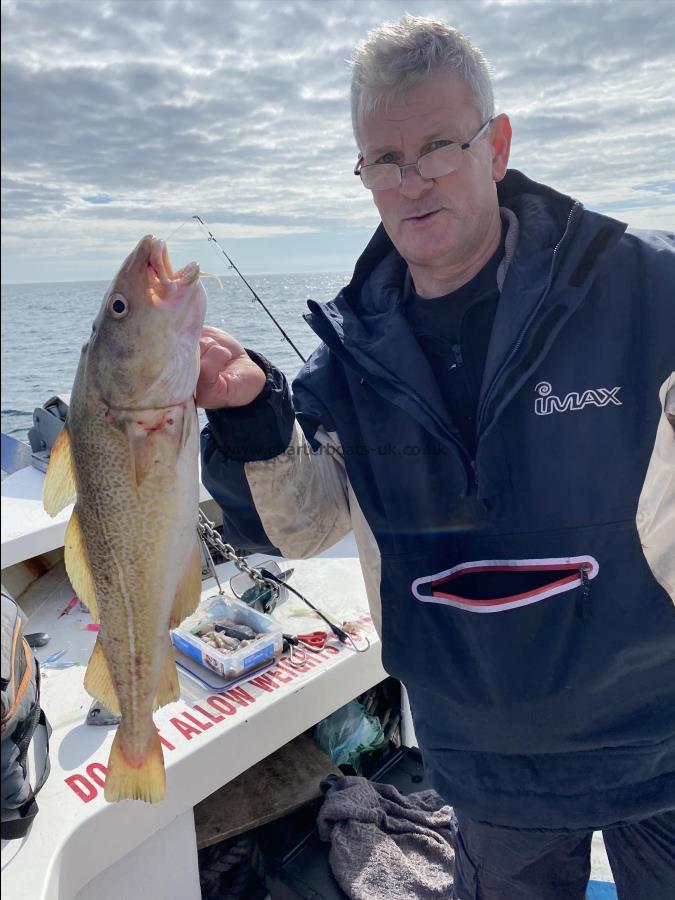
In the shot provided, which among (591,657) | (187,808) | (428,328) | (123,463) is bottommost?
(187,808)

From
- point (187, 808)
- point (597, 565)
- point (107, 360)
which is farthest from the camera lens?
point (187, 808)

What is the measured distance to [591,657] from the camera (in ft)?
6.66

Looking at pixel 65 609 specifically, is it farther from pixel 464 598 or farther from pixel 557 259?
pixel 557 259

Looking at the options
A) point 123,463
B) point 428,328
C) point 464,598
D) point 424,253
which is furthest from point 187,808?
point 424,253

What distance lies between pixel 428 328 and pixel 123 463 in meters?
1.10

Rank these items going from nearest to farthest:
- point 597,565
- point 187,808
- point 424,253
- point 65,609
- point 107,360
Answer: point 107,360, point 597,565, point 424,253, point 187,808, point 65,609

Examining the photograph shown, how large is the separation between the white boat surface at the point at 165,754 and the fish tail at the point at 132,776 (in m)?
0.37

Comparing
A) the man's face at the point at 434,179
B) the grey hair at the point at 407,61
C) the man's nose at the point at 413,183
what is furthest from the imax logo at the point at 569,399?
the grey hair at the point at 407,61

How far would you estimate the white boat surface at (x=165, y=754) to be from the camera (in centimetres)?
224

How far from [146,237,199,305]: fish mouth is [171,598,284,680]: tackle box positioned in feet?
5.57

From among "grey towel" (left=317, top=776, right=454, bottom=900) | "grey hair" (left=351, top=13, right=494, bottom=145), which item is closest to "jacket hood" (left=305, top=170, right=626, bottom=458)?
"grey hair" (left=351, top=13, right=494, bottom=145)

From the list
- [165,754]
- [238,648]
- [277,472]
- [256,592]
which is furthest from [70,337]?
[277,472]

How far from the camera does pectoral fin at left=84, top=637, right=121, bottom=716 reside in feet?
5.83

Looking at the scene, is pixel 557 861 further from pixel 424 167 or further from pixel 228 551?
pixel 424 167
